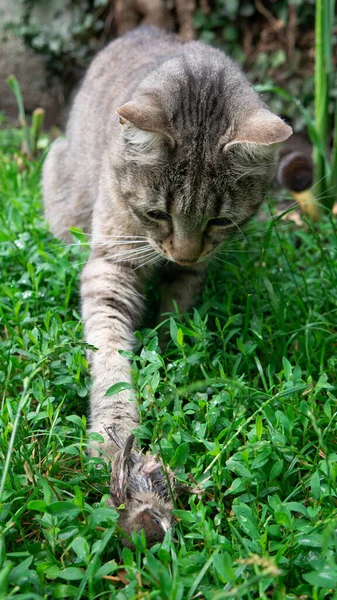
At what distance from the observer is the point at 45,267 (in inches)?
104

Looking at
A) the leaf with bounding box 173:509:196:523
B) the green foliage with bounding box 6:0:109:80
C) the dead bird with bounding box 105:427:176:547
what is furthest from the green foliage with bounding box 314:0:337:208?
the green foliage with bounding box 6:0:109:80

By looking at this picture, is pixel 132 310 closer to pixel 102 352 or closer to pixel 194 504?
pixel 102 352

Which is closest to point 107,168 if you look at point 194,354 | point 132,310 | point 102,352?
point 132,310

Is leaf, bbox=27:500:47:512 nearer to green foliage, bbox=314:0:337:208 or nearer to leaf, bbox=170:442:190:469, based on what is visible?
leaf, bbox=170:442:190:469

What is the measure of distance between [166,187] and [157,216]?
15 centimetres

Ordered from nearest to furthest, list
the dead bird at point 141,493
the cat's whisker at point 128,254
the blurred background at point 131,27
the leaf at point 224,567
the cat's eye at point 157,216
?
the leaf at point 224,567
the dead bird at point 141,493
the cat's eye at point 157,216
the cat's whisker at point 128,254
the blurred background at point 131,27

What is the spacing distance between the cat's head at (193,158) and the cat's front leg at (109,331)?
0.30 m

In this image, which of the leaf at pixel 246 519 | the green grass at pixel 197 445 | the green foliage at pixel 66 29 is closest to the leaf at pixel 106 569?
the green grass at pixel 197 445

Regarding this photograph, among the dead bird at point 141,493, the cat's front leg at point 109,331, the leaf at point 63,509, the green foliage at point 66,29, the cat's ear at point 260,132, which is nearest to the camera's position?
the leaf at point 63,509

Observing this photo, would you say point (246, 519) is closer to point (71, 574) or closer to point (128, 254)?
point (71, 574)

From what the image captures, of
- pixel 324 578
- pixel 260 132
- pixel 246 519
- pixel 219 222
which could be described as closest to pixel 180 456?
pixel 246 519

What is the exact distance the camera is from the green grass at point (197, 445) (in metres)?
1.41

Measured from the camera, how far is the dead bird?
1.57 meters

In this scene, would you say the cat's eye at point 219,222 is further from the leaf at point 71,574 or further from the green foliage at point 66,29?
the green foliage at point 66,29
